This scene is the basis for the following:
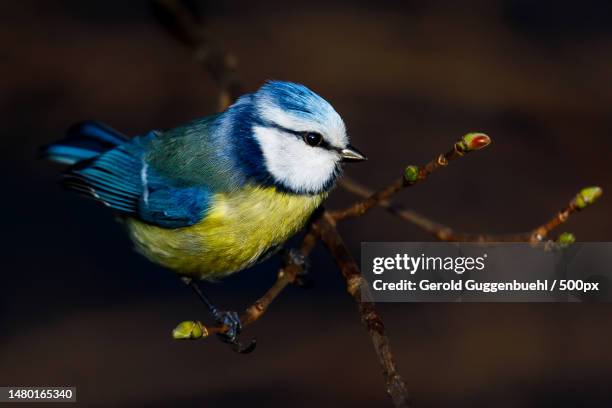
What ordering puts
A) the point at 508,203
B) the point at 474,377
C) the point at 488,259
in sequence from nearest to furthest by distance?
the point at 488,259
the point at 474,377
the point at 508,203

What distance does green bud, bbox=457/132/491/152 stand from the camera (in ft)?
4.84

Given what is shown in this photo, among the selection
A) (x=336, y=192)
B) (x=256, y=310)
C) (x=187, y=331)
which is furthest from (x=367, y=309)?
(x=336, y=192)

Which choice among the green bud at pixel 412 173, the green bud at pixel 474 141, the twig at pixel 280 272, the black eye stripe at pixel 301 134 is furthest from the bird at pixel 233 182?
the green bud at pixel 474 141

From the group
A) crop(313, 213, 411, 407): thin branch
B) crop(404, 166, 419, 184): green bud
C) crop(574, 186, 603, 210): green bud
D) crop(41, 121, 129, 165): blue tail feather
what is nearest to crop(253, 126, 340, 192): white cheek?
crop(313, 213, 411, 407): thin branch

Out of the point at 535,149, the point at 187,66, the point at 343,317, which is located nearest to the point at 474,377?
the point at 343,317

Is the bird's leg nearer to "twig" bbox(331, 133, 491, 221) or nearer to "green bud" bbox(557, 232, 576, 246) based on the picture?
"twig" bbox(331, 133, 491, 221)

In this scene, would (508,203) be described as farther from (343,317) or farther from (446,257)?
(446,257)

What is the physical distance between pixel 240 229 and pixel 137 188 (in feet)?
1.31

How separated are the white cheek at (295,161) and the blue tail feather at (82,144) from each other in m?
0.67

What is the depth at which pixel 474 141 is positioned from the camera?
148 cm

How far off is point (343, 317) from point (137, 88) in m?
1.52

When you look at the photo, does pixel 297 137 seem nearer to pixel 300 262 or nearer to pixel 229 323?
pixel 300 262

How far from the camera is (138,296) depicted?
3387mm

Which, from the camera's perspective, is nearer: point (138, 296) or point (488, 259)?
point (488, 259)
